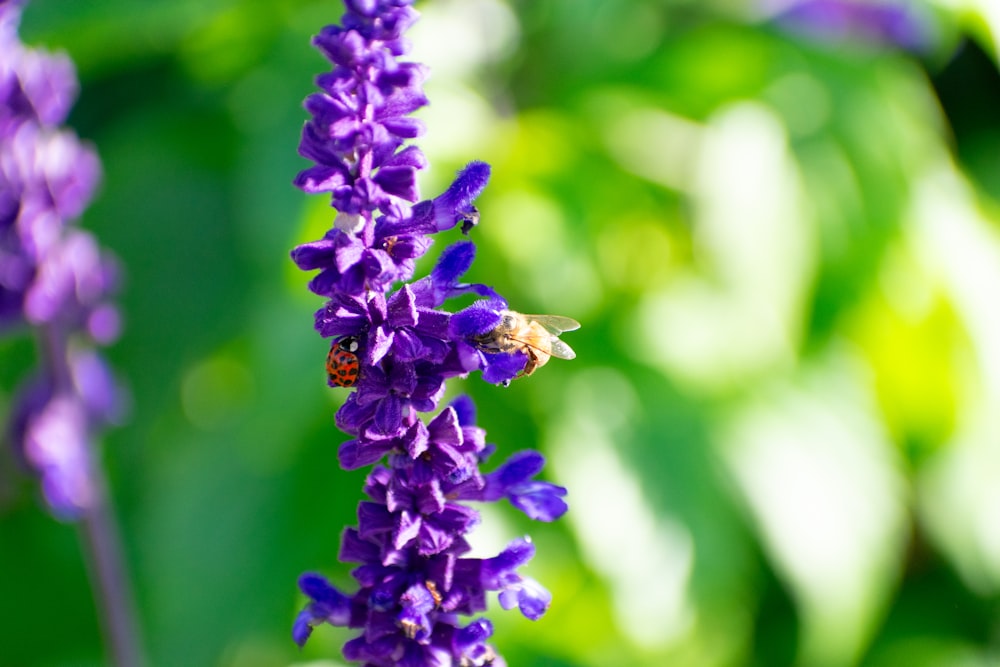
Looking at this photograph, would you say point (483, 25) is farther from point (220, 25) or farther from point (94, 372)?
point (94, 372)

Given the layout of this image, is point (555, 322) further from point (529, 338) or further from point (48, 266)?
point (48, 266)

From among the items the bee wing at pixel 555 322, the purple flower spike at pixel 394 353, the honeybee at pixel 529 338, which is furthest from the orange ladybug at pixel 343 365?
the bee wing at pixel 555 322

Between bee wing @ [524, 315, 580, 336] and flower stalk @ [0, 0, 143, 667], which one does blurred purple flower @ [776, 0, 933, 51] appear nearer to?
flower stalk @ [0, 0, 143, 667]

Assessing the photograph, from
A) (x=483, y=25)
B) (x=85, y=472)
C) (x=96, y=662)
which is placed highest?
(x=483, y=25)

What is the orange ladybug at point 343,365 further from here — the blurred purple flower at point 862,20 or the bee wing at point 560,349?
the blurred purple flower at point 862,20

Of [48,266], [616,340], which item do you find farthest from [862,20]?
[48,266]

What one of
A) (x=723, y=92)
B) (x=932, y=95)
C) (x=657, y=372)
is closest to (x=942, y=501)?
(x=657, y=372)

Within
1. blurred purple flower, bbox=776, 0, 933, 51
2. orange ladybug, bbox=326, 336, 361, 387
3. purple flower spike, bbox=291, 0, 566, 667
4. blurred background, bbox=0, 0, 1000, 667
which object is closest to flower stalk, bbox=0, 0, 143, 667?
blurred background, bbox=0, 0, 1000, 667
